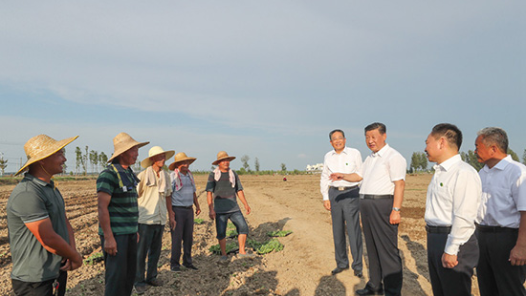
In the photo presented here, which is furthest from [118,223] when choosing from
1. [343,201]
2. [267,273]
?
[343,201]

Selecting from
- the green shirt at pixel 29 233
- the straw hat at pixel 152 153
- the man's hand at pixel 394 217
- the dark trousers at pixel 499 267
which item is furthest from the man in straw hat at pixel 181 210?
the dark trousers at pixel 499 267

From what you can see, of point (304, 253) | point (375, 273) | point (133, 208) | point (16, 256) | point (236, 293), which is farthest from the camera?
point (304, 253)

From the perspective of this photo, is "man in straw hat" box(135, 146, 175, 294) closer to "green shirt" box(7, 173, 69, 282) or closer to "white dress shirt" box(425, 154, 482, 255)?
"green shirt" box(7, 173, 69, 282)

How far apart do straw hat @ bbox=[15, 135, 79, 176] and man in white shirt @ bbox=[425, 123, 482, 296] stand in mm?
3285

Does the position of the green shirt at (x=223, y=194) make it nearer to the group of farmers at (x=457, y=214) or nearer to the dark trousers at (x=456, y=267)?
the group of farmers at (x=457, y=214)

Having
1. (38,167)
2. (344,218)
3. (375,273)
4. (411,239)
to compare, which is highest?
(38,167)

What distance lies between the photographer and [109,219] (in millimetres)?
A: 3488

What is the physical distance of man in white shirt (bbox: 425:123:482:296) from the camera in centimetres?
275

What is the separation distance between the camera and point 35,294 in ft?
8.52

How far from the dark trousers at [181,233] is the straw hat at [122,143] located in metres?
2.42

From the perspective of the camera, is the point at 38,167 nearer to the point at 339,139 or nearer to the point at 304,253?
the point at 339,139

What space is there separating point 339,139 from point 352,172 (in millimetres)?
596

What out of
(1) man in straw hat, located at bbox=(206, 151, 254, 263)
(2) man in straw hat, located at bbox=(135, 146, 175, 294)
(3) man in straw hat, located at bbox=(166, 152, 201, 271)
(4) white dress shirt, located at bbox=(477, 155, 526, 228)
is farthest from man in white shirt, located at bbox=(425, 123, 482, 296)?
(3) man in straw hat, located at bbox=(166, 152, 201, 271)

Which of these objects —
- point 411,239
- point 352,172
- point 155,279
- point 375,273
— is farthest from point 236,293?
point 411,239
